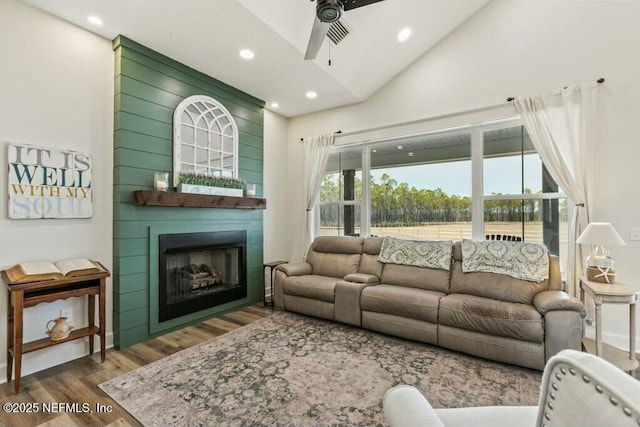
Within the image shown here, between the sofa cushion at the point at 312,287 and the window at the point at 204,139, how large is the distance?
167 cm

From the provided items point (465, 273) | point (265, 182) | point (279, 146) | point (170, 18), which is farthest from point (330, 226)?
point (170, 18)

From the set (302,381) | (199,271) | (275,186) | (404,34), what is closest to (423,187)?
(404,34)

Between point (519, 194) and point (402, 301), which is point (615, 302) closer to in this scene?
point (519, 194)

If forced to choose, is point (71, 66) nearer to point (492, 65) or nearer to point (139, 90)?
point (139, 90)

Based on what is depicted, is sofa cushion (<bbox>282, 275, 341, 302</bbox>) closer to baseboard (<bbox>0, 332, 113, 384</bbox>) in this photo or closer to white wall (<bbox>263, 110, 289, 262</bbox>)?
white wall (<bbox>263, 110, 289, 262</bbox>)

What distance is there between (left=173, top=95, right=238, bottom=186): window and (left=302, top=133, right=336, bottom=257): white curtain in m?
1.27

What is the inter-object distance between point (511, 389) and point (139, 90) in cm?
428

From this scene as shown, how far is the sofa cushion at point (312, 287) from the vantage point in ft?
11.5

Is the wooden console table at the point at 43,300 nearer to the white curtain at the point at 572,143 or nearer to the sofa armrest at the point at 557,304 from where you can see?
the sofa armrest at the point at 557,304

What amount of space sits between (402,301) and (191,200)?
2572 mm

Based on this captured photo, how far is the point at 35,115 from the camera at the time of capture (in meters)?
2.51

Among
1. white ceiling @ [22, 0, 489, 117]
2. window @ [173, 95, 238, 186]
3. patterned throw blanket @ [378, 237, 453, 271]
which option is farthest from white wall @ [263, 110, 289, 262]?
patterned throw blanket @ [378, 237, 453, 271]

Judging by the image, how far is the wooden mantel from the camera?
2.95 metres

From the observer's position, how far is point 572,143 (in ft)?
9.97
